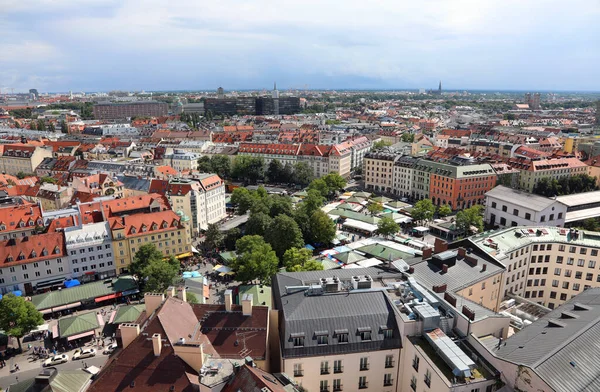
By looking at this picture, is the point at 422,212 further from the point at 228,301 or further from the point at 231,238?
the point at 228,301

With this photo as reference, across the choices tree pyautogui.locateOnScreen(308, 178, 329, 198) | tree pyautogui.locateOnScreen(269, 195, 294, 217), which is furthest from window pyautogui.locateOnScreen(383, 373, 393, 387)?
tree pyautogui.locateOnScreen(308, 178, 329, 198)

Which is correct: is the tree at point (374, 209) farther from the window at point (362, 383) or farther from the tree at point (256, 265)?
the window at point (362, 383)

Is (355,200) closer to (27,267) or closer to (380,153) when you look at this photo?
(380,153)

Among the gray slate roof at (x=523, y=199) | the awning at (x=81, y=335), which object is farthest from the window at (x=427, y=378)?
the gray slate roof at (x=523, y=199)

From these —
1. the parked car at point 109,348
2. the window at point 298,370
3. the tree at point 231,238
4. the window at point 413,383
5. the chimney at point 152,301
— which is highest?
the chimney at point 152,301

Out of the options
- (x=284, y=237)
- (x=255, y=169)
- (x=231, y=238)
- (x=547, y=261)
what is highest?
(x=255, y=169)

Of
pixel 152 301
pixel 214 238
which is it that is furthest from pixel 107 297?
pixel 152 301

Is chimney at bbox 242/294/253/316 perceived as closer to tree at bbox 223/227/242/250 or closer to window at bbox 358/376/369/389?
window at bbox 358/376/369/389
